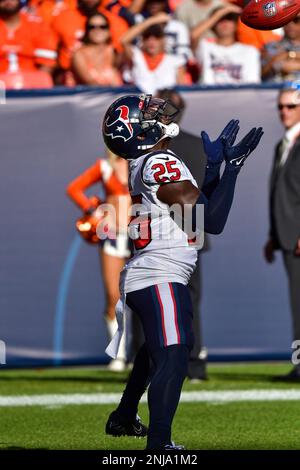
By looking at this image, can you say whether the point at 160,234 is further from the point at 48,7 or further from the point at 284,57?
the point at 48,7

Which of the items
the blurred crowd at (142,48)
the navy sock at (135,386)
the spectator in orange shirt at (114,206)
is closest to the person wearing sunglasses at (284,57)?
the blurred crowd at (142,48)

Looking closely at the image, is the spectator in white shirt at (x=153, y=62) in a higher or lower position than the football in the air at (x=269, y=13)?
higher

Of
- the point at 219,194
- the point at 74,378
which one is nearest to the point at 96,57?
the point at 74,378

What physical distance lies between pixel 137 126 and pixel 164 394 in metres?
1.25

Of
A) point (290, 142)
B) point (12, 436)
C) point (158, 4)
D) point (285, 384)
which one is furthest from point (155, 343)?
point (158, 4)

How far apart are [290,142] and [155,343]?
14.7 ft

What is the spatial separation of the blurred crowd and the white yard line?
3.75 m

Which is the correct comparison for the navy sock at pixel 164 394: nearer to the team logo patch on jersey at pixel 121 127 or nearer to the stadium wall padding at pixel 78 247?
the team logo patch on jersey at pixel 121 127

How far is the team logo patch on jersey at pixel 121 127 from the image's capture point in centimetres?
518

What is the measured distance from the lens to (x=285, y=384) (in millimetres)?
8555

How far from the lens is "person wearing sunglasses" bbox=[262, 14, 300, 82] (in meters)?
10.8

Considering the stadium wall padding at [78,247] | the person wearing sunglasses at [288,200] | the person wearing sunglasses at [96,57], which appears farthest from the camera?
the person wearing sunglasses at [96,57]
